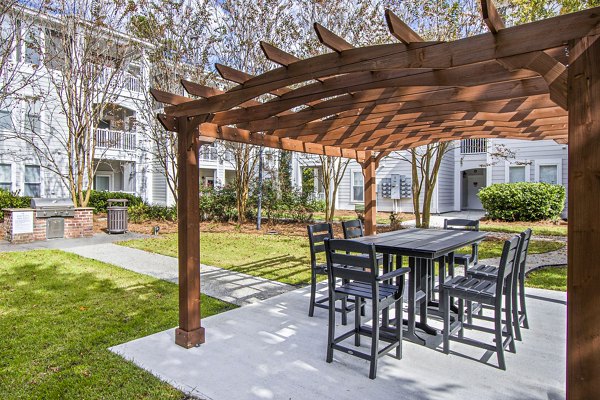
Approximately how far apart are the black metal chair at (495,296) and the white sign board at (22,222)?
10.4 m

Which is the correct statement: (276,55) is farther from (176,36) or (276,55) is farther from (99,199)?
(99,199)

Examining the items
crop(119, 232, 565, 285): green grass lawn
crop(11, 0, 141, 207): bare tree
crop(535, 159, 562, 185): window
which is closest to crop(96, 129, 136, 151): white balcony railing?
crop(11, 0, 141, 207): bare tree

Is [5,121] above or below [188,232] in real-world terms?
above

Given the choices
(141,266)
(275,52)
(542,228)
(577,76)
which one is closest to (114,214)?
(141,266)

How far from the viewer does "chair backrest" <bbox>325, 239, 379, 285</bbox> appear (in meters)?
3.05

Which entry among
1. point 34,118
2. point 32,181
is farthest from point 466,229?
point 32,181

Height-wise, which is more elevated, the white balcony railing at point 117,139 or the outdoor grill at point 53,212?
the white balcony railing at point 117,139

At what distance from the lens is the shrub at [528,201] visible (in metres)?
13.2

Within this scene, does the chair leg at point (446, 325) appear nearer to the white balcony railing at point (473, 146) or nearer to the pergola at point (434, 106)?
the pergola at point (434, 106)

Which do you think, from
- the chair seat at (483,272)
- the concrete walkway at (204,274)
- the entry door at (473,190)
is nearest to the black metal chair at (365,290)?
the chair seat at (483,272)

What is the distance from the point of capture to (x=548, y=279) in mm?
6176

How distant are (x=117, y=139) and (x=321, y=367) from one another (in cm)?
1626

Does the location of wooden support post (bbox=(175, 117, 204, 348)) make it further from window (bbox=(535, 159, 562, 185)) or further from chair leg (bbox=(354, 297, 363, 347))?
window (bbox=(535, 159, 562, 185))

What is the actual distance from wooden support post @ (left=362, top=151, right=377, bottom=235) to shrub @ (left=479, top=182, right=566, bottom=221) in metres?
9.22
